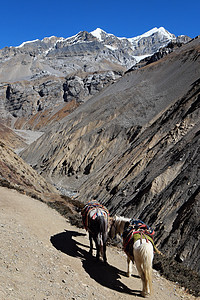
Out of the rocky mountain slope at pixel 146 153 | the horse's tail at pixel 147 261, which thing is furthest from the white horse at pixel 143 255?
the rocky mountain slope at pixel 146 153

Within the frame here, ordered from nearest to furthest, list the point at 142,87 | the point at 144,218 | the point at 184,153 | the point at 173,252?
1. the point at 173,252
2. the point at 144,218
3. the point at 184,153
4. the point at 142,87

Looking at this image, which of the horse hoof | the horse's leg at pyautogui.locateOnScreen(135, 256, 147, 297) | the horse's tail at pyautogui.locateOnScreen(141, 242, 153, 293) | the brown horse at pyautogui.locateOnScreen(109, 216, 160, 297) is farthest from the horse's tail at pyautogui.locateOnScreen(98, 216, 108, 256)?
the horse hoof

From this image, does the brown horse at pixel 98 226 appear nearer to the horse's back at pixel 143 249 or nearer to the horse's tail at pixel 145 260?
the horse's back at pixel 143 249

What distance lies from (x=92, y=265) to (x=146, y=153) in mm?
18380

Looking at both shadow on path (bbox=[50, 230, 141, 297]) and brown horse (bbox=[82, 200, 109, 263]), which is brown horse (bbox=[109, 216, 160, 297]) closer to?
shadow on path (bbox=[50, 230, 141, 297])

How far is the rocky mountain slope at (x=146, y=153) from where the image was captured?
14.5 m

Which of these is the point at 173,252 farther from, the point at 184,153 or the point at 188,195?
the point at 184,153

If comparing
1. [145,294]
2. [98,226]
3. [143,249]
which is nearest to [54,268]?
[98,226]

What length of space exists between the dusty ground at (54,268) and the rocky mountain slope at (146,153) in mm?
4421

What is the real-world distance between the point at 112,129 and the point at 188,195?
2569 centimetres

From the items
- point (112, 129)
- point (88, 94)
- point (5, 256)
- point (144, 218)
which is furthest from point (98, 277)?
point (88, 94)

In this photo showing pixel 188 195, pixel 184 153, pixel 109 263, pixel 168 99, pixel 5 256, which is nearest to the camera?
pixel 5 256

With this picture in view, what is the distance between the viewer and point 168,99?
37.8m

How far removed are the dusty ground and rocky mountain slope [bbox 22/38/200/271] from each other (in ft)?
14.5
